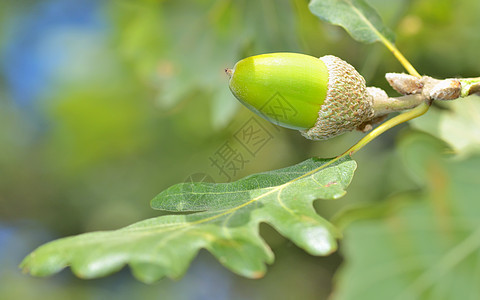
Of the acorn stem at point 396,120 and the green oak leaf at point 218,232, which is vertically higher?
the green oak leaf at point 218,232

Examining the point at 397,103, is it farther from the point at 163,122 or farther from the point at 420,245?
the point at 163,122

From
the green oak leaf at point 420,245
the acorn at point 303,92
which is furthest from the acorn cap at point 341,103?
the green oak leaf at point 420,245

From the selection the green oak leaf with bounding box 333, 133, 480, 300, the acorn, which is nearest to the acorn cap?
the acorn

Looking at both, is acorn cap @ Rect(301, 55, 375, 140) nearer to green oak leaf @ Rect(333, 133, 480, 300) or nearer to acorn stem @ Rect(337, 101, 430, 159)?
acorn stem @ Rect(337, 101, 430, 159)

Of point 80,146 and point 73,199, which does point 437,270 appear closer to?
point 80,146

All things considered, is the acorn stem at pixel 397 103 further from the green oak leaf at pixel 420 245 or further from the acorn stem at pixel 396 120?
the green oak leaf at pixel 420 245
